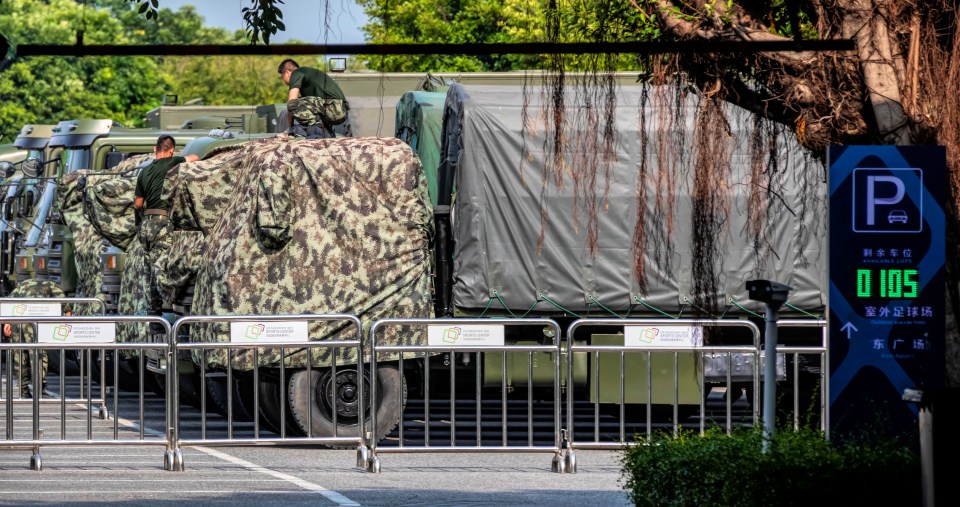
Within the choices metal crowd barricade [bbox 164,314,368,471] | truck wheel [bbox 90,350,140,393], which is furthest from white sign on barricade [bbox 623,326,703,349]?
truck wheel [bbox 90,350,140,393]

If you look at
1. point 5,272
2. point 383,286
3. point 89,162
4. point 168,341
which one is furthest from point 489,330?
point 5,272

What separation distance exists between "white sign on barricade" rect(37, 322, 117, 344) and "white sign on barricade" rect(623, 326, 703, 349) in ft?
13.1

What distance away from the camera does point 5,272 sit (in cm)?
2259

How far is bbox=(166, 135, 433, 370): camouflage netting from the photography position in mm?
14297

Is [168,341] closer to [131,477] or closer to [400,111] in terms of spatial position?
[131,477]

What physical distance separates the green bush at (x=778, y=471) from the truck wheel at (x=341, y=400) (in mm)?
5193

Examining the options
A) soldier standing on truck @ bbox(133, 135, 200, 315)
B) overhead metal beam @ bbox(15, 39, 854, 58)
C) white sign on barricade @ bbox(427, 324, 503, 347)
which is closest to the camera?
overhead metal beam @ bbox(15, 39, 854, 58)

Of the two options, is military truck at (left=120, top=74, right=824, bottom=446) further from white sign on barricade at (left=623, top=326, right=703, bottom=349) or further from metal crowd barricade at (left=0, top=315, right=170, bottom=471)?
metal crowd barricade at (left=0, top=315, right=170, bottom=471)

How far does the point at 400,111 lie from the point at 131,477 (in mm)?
6120

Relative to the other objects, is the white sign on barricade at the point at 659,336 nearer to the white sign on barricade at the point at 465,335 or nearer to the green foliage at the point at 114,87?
the white sign on barricade at the point at 465,335

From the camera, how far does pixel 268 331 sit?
1340cm

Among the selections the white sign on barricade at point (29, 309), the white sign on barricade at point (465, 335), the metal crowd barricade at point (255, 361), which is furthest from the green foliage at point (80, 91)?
the white sign on barricade at point (465, 335)

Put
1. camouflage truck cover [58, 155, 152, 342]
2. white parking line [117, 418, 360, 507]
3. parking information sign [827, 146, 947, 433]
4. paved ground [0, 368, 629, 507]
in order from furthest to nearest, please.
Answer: camouflage truck cover [58, 155, 152, 342], paved ground [0, 368, 629, 507], white parking line [117, 418, 360, 507], parking information sign [827, 146, 947, 433]

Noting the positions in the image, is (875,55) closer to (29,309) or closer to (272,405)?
(272,405)
